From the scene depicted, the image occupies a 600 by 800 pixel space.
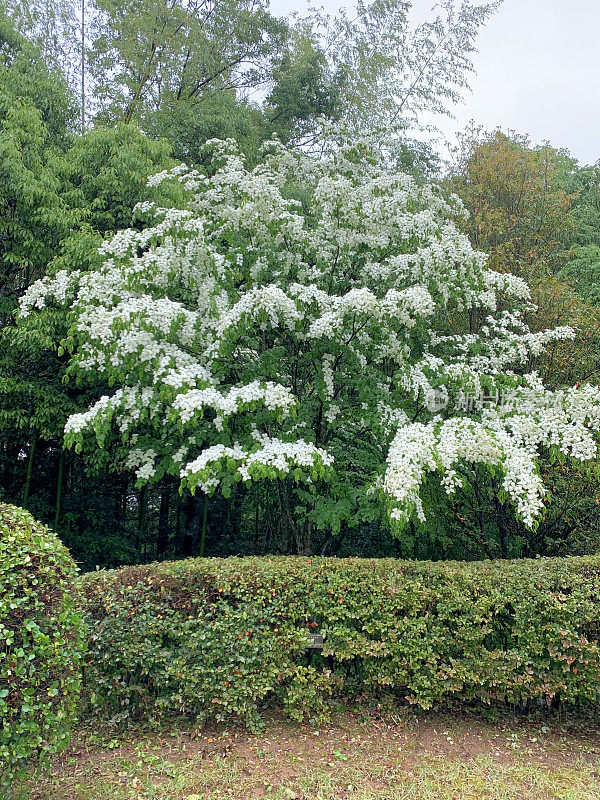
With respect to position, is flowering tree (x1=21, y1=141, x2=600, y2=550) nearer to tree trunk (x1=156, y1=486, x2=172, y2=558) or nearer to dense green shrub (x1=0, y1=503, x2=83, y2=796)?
dense green shrub (x1=0, y1=503, x2=83, y2=796)

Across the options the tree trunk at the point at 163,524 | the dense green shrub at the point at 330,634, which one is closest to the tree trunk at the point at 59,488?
the tree trunk at the point at 163,524

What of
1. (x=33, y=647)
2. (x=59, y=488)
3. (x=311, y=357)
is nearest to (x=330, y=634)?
(x=33, y=647)

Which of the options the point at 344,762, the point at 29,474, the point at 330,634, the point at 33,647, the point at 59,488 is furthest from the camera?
the point at 59,488

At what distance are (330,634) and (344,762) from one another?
70cm

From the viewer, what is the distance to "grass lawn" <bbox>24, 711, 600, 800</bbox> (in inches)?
122

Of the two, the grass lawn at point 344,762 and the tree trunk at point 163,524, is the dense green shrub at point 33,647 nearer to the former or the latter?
the grass lawn at point 344,762

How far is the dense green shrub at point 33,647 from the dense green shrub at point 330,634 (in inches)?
29.9

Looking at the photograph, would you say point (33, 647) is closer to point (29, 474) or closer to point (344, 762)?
point (344, 762)

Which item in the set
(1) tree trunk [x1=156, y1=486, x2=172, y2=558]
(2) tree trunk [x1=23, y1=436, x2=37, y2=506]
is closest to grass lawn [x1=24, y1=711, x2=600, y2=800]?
(2) tree trunk [x1=23, y1=436, x2=37, y2=506]

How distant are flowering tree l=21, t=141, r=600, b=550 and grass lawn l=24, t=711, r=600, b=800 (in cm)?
137

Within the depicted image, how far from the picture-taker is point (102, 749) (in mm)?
3475

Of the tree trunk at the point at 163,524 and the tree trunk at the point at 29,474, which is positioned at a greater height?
the tree trunk at the point at 29,474

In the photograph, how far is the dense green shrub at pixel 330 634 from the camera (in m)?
3.62

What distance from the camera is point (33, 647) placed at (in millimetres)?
2658
